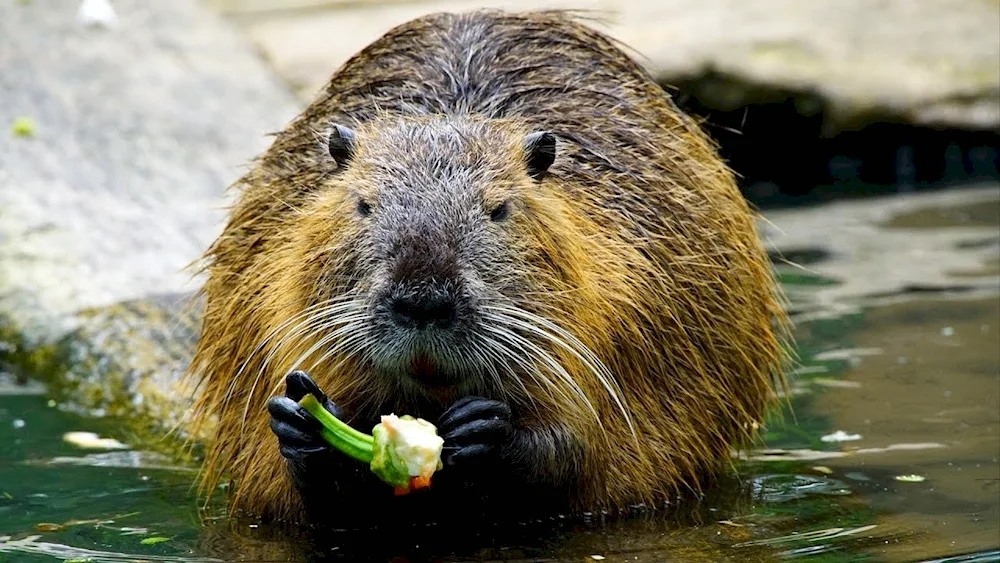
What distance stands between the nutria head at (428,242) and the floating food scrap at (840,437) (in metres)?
A: 1.72

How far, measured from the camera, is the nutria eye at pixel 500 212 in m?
4.09

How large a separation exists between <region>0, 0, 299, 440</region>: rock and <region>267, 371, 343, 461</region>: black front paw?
4.68 feet

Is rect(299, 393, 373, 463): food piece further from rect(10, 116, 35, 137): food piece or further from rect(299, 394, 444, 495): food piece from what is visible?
rect(10, 116, 35, 137): food piece

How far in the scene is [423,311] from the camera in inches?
148

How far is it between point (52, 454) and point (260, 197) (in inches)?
50.0

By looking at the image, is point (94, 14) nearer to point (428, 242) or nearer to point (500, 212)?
point (500, 212)

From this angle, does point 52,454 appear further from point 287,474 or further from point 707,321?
point 707,321

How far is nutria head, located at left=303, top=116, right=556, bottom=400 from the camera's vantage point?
381 centimetres

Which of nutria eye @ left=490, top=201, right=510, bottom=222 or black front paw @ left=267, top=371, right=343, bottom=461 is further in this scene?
nutria eye @ left=490, top=201, right=510, bottom=222

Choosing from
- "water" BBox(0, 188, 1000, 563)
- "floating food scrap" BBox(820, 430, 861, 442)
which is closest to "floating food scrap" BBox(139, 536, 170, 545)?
"water" BBox(0, 188, 1000, 563)

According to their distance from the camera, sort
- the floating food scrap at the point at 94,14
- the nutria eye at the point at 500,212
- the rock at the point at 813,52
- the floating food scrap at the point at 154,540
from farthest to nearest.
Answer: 1. the rock at the point at 813,52
2. the floating food scrap at the point at 94,14
3. the floating food scrap at the point at 154,540
4. the nutria eye at the point at 500,212

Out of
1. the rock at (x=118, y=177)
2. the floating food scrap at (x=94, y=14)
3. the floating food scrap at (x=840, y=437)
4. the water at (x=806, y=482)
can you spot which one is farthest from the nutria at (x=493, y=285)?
the floating food scrap at (x=94, y=14)

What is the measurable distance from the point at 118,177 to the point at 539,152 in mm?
3768

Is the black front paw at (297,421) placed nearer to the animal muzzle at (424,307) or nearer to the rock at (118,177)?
the animal muzzle at (424,307)
